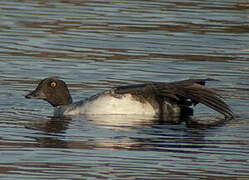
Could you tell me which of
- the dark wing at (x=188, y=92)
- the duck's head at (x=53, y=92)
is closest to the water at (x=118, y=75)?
the duck's head at (x=53, y=92)

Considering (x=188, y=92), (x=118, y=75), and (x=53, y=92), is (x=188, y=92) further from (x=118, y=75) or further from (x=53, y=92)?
(x=118, y=75)

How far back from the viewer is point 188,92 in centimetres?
1161

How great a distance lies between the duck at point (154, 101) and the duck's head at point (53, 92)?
438mm

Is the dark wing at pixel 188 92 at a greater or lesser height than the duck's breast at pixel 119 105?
greater

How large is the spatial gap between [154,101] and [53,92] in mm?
1624

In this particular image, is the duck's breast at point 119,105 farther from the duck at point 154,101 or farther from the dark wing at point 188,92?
the dark wing at point 188,92

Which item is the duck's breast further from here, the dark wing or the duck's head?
the duck's head

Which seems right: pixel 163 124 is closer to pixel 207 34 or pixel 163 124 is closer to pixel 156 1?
pixel 207 34

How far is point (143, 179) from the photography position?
7676 millimetres

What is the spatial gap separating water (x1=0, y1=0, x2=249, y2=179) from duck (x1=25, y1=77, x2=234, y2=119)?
11.8 inches

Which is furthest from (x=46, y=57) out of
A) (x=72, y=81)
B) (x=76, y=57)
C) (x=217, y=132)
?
(x=217, y=132)

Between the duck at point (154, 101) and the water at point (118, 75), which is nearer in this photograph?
the water at point (118, 75)

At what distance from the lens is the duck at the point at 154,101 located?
37.8ft

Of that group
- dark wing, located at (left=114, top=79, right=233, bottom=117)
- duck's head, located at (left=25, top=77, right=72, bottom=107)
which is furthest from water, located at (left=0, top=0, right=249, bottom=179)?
dark wing, located at (left=114, top=79, right=233, bottom=117)
